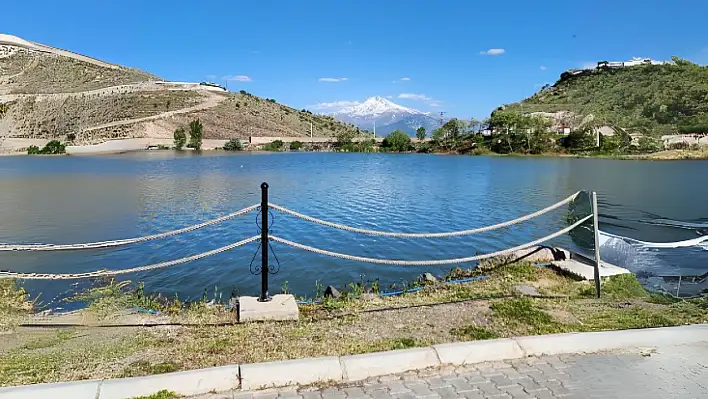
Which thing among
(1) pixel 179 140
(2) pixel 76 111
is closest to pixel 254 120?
(1) pixel 179 140

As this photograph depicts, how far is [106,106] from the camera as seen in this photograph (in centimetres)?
9825

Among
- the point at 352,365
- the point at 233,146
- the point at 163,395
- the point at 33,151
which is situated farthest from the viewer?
the point at 233,146

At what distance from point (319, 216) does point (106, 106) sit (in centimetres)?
9482

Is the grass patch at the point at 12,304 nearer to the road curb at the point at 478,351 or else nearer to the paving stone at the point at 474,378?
the road curb at the point at 478,351

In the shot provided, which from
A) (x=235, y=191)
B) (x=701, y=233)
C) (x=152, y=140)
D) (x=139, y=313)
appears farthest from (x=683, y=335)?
(x=152, y=140)

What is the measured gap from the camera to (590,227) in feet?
25.8

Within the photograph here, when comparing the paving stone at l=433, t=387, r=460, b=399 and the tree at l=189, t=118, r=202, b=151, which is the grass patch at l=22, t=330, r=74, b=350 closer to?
the paving stone at l=433, t=387, r=460, b=399

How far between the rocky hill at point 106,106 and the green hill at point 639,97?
179 ft

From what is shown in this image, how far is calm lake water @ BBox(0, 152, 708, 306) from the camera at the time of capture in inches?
412

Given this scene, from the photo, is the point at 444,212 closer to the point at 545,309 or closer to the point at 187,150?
the point at 545,309

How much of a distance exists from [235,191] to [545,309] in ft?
76.5

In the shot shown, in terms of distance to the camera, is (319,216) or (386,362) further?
(319,216)

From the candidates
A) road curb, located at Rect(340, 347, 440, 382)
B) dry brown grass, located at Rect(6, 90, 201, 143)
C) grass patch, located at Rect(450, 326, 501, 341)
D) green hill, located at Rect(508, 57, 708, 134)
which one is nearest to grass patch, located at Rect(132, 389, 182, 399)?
road curb, located at Rect(340, 347, 440, 382)

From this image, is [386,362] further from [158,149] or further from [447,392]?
[158,149]
